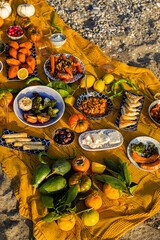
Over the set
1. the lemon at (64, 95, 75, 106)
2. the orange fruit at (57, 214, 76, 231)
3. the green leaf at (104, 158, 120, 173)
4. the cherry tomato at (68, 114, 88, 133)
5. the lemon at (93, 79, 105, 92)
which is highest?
the lemon at (93, 79, 105, 92)

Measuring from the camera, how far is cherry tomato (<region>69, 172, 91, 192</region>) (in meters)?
2.80

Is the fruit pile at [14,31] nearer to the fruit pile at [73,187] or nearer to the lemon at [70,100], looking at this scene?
the lemon at [70,100]

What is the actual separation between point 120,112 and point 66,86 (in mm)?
997

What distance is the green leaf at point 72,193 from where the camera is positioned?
260 cm

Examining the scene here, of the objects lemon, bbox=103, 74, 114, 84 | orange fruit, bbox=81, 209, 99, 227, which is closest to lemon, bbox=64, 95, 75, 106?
lemon, bbox=103, 74, 114, 84

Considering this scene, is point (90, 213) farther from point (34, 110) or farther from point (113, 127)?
point (34, 110)

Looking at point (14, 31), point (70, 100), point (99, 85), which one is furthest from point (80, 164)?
point (14, 31)

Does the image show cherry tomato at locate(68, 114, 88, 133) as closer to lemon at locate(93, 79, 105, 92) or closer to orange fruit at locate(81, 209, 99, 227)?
lemon at locate(93, 79, 105, 92)

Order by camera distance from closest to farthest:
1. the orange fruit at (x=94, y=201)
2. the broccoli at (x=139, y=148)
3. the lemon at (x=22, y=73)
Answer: the orange fruit at (x=94, y=201) → the broccoli at (x=139, y=148) → the lemon at (x=22, y=73)

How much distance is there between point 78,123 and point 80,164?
0.65 meters

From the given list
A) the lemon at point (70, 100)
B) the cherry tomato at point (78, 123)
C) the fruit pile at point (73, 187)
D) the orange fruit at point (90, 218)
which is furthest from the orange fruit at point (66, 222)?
the lemon at point (70, 100)

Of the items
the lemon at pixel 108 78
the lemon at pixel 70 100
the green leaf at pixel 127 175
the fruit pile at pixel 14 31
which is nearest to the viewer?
the green leaf at pixel 127 175

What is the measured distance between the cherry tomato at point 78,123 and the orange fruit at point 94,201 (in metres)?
Result: 0.98

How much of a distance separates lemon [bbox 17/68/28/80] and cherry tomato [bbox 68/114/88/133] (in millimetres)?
1246
